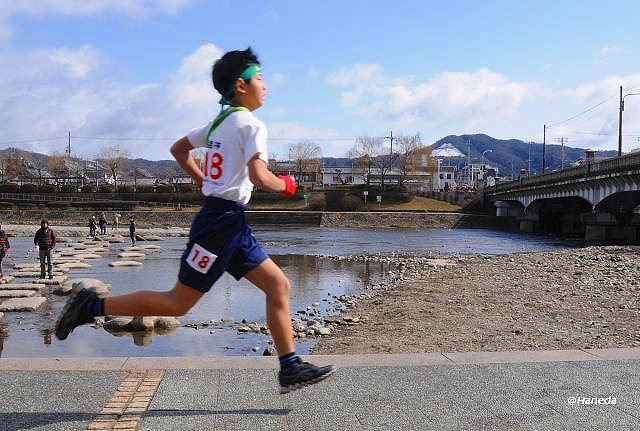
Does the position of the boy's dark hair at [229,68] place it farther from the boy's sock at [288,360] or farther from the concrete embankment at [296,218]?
the concrete embankment at [296,218]

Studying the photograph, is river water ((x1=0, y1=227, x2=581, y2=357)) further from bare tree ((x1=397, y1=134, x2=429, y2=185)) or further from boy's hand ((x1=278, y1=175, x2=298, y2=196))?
bare tree ((x1=397, y1=134, x2=429, y2=185))

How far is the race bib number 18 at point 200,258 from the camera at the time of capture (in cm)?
356

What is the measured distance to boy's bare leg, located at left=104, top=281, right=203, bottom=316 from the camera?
12.1 feet

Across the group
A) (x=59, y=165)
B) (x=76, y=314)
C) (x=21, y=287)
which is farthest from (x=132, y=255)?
(x=59, y=165)

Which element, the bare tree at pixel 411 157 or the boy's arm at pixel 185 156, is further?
the bare tree at pixel 411 157

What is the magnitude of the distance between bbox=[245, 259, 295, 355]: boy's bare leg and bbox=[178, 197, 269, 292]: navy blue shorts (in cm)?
6

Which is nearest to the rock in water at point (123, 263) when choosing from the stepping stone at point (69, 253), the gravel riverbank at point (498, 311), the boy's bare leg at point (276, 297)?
the stepping stone at point (69, 253)

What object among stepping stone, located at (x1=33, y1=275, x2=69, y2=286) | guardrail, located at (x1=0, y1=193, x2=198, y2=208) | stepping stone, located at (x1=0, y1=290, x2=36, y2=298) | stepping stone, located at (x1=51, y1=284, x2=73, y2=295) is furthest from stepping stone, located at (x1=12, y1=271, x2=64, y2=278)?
guardrail, located at (x1=0, y1=193, x2=198, y2=208)

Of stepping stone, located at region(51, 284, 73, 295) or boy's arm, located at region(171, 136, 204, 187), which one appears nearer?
boy's arm, located at region(171, 136, 204, 187)

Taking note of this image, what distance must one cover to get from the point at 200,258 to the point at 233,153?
61 centimetres

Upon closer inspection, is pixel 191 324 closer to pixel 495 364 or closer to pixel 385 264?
pixel 495 364

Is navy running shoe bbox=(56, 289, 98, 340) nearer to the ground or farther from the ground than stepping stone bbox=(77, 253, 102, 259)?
farther from the ground

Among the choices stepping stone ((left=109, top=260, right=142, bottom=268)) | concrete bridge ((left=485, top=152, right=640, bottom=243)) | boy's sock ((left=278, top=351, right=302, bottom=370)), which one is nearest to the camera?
boy's sock ((left=278, top=351, right=302, bottom=370))

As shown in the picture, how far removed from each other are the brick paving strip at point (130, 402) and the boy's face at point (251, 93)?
74.2 inches
